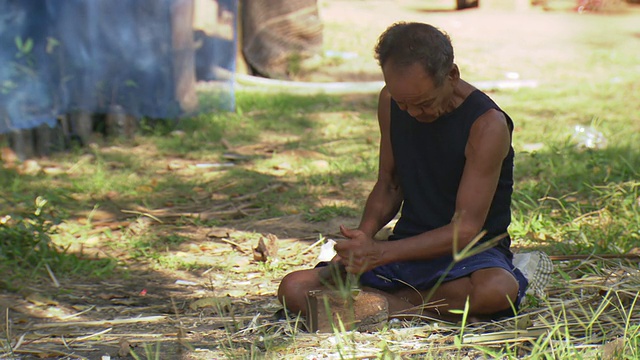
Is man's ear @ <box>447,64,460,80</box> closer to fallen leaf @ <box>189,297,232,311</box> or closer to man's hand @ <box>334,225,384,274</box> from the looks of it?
man's hand @ <box>334,225,384,274</box>

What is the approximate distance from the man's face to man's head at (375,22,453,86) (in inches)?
0.7

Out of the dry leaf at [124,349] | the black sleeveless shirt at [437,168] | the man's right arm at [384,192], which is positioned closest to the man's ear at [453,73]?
the black sleeveless shirt at [437,168]

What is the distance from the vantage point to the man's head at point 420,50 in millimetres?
2889

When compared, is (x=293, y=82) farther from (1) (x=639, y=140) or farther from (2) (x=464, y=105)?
(2) (x=464, y=105)

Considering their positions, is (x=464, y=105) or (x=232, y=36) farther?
(x=232, y=36)

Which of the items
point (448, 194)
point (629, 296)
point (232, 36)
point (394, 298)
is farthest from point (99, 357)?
point (232, 36)

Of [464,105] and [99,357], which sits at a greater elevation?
[464,105]

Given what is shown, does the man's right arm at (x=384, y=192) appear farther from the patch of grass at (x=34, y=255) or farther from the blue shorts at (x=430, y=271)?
the patch of grass at (x=34, y=255)

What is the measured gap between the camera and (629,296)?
315 centimetres

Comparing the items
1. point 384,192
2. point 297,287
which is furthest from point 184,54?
point 297,287

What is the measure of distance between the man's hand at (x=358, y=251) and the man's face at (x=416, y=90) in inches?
18.6

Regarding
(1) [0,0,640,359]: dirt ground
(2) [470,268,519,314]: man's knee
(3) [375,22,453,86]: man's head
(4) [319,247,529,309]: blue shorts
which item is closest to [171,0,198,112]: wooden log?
(1) [0,0,640,359]: dirt ground

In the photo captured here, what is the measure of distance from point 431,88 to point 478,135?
0.25m

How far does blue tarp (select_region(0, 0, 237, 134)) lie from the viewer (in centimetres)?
582
